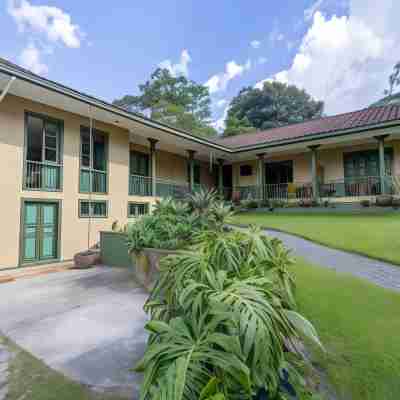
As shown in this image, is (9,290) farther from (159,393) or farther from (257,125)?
(257,125)

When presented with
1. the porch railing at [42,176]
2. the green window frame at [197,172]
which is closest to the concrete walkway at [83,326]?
the porch railing at [42,176]

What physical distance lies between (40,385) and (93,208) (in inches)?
296

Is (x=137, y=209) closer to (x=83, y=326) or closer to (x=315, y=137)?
(x=83, y=326)

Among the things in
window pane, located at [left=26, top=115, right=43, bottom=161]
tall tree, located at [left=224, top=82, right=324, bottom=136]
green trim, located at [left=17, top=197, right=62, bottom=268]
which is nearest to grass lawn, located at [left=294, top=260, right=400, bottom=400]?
green trim, located at [left=17, top=197, right=62, bottom=268]

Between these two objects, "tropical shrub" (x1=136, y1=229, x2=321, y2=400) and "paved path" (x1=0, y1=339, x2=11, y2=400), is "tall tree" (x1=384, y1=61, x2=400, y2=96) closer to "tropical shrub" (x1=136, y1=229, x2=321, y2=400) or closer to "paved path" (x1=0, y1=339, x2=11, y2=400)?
"tropical shrub" (x1=136, y1=229, x2=321, y2=400)

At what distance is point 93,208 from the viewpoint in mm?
9195

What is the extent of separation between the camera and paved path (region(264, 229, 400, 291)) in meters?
3.92

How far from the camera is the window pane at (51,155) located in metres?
8.23

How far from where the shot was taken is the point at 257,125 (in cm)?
3195

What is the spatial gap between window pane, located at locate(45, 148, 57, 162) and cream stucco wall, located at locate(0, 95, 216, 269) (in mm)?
295

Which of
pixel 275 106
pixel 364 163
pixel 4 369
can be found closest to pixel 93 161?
pixel 4 369

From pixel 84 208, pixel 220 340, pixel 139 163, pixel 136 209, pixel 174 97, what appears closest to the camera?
pixel 220 340

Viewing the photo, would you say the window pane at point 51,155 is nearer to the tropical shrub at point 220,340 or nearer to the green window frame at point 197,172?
the tropical shrub at point 220,340

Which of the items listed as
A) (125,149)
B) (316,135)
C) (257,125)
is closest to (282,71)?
(257,125)
